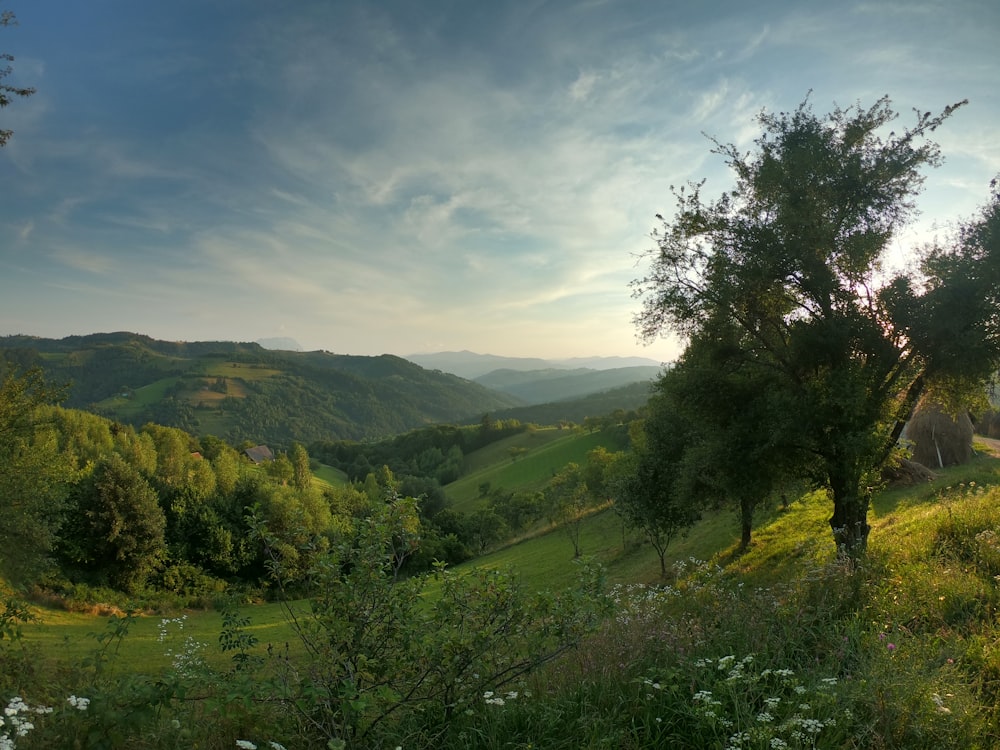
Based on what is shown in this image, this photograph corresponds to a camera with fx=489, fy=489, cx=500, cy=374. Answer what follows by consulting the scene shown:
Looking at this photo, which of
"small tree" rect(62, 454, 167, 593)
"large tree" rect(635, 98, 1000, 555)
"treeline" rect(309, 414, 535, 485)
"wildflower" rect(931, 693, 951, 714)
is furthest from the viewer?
"treeline" rect(309, 414, 535, 485)

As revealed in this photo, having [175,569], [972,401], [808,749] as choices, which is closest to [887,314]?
[972,401]

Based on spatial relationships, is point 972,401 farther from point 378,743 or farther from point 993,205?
point 378,743

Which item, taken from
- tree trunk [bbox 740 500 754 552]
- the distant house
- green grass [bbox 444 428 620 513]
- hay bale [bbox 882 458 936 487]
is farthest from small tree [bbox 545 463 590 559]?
the distant house

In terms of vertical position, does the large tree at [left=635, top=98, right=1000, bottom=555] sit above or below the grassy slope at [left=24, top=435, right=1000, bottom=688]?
above

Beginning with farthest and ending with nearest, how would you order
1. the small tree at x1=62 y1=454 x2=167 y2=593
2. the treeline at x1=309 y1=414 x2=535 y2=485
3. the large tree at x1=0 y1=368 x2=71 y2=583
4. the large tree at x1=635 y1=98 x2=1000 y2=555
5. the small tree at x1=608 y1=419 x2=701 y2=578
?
the treeline at x1=309 y1=414 x2=535 y2=485 → the small tree at x1=62 y1=454 x2=167 y2=593 → the small tree at x1=608 y1=419 x2=701 y2=578 → the large tree at x1=0 y1=368 x2=71 y2=583 → the large tree at x1=635 y1=98 x2=1000 y2=555

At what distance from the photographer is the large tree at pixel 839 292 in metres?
10.6

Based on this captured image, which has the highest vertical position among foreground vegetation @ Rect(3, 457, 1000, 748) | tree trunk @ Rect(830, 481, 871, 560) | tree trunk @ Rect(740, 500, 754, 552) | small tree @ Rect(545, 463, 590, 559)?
foreground vegetation @ Rect(3, 457, 1000, 748)

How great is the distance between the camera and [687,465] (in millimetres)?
16344

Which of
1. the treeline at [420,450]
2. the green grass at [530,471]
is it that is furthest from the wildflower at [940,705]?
the treeline at [420,450]

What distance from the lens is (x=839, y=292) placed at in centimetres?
1169

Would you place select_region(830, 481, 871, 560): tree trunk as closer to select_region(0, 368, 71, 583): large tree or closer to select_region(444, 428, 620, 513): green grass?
select_region(0, 368, 71, 583): large tree

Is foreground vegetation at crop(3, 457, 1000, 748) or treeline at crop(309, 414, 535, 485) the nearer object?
foreground vegetation at crop(3, 457, 1000, 748)

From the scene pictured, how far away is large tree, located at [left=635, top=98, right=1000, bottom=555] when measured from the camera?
10641mm

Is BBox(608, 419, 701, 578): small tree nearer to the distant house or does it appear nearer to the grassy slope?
the grassy slope
